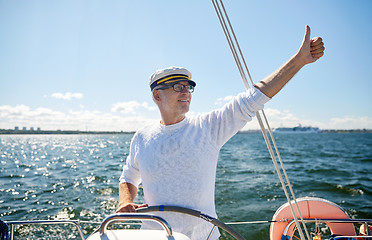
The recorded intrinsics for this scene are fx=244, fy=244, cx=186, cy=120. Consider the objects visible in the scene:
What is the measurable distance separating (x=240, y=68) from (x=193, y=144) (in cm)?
56

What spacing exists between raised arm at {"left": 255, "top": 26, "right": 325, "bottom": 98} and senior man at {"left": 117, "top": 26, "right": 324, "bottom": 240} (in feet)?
0.05

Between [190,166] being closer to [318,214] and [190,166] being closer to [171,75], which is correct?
[171,75]

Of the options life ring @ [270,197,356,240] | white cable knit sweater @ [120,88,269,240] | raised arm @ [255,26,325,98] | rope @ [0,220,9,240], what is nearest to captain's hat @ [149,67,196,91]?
white cable knit sweater @ [120,88,269,240]

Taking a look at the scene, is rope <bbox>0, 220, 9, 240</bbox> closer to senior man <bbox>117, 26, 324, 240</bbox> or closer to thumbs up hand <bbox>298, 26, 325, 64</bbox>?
senior man <bbox>117, 26, 324, 240</bbox>

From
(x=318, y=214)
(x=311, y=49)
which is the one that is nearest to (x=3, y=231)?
(x=311, y=49)

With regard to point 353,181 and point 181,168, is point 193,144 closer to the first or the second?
point 181,168

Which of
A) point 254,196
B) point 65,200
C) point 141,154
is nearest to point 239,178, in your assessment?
point 254,196

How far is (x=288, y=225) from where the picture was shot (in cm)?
221

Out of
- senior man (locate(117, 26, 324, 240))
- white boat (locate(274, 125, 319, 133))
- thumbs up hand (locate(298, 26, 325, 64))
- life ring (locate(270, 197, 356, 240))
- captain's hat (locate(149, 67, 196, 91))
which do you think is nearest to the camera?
thumbs up hand (locate(298, 26, 325, 64))

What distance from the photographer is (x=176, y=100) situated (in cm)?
155

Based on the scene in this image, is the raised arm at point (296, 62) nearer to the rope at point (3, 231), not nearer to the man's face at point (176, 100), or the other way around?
the man's face at point (176, 100)

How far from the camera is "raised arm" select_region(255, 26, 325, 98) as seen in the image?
1.20 m

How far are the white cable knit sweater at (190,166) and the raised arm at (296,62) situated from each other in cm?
20

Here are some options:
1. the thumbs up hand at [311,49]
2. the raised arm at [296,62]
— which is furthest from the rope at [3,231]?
the thumbs up hand at [311,49]
